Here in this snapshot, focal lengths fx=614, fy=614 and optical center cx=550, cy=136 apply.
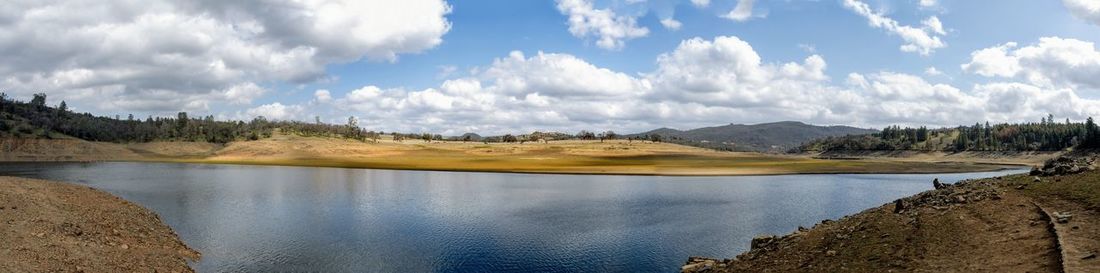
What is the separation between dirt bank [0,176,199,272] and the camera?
27312 millimetres

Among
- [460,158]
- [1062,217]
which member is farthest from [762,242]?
[460,158]

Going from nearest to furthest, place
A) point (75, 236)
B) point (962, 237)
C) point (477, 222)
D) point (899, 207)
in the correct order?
point (962, 237)
point (899, 207)
point (75, 236)
point (477, 222)

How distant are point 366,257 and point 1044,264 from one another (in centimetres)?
3042

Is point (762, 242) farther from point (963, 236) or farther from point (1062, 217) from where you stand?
point (1062, 217)

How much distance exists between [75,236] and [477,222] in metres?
25.3

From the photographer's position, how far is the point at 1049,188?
27922 millimetres

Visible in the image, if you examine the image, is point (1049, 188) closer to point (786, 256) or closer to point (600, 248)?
point (786, 256)

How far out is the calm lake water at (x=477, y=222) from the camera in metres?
34.5

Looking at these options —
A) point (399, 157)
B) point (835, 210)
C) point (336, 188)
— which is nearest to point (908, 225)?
point (835, 210)

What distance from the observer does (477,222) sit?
48.8 meters

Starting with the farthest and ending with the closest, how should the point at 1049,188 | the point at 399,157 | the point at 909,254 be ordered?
the point at 399,157 < the point at 1049,188 < the point at 909,254

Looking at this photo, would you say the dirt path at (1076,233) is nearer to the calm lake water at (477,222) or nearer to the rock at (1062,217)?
the rock at (1062,217)

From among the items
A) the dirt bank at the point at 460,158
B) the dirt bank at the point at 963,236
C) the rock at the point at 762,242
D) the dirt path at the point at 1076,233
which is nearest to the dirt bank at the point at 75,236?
the dirt bank at the point at 963,236

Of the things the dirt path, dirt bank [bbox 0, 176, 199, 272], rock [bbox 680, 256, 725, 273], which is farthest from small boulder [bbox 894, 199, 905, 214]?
dirt bank [bbox 0, 176, 199, 272]
